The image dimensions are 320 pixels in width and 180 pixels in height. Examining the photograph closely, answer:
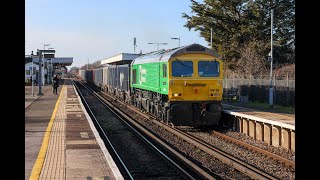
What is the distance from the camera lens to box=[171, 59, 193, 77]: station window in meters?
17.0

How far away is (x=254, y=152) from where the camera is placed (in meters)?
12.8

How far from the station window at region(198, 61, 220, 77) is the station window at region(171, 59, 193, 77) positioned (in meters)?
0.42

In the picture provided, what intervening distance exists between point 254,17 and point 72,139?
32.4m

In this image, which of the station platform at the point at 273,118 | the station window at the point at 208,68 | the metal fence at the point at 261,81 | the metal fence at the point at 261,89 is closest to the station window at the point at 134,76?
the station platform at the point at 273,118

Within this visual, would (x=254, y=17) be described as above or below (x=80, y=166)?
above

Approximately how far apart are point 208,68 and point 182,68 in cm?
113

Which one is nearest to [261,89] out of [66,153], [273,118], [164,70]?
[273,118]

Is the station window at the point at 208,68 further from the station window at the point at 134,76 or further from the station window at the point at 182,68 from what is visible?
the station window at the point at 134,76

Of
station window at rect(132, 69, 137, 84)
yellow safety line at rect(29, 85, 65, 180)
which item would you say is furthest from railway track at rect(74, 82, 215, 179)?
station window at rect(132, 69, 137, 84)

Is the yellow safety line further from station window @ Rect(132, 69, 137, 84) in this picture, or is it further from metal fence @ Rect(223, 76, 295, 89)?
metal fence @ Rect(223, 76, 295, 89)
